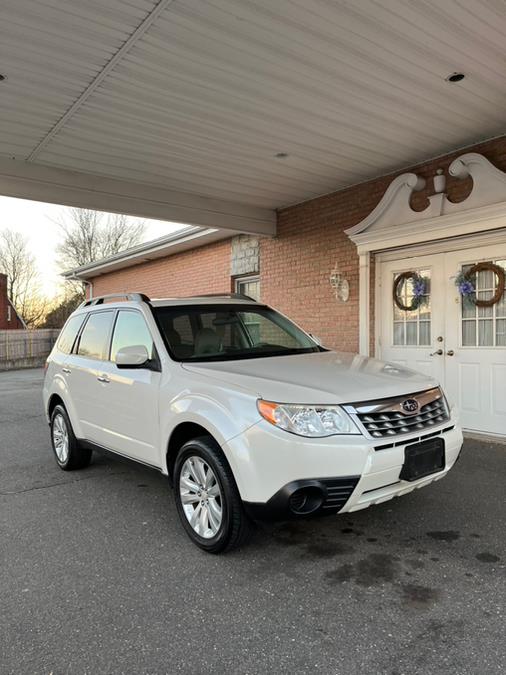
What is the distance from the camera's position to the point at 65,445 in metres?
5.28

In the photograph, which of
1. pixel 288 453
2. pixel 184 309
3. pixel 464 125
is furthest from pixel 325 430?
pixel 464 125

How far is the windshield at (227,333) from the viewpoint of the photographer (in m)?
3.99

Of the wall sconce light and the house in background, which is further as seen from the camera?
the house in background

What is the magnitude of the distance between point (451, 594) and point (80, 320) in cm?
420

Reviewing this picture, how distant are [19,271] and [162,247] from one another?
26.8 metres

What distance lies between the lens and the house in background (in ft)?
106

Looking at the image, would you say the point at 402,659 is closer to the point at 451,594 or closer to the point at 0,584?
the point at 451,594

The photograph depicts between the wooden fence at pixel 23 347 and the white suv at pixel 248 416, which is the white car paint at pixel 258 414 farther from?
the wooden fence at pixel 23 347

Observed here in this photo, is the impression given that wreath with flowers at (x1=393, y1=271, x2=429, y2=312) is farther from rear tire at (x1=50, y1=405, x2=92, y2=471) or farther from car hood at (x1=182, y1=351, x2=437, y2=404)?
rear tire at (x1=50, y1=405, x2=92, y2=471)

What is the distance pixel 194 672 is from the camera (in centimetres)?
218

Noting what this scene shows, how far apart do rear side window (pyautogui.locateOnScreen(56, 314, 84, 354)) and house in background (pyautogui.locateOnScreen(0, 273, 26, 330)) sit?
29607 mm

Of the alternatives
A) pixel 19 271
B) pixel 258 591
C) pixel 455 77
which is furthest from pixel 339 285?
pixel 19 271

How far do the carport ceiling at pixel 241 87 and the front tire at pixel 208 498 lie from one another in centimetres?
304

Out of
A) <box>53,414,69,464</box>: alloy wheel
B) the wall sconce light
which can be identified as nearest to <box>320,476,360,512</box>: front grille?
<box>53,414,69,464</box>: alloy wheel
